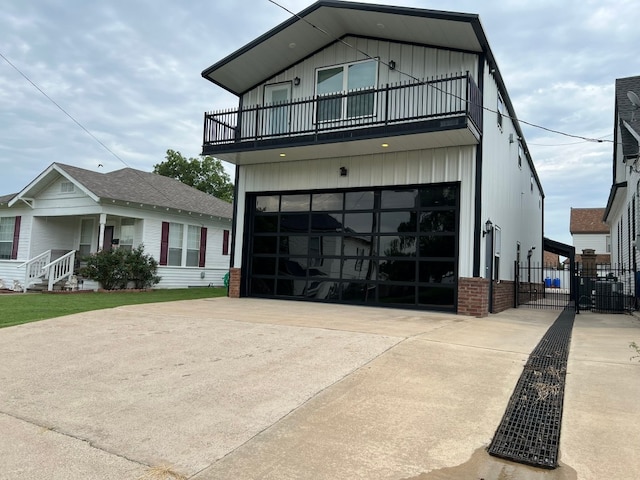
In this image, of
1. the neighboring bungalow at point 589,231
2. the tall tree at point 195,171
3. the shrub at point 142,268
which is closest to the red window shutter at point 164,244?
the shrub at point 142,268

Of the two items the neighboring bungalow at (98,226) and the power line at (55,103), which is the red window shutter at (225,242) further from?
the power line at (55,103)

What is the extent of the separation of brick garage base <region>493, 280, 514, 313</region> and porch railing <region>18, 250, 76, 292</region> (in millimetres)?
15681

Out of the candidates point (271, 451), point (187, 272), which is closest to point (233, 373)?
point (271, 451)

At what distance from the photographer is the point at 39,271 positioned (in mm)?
17984

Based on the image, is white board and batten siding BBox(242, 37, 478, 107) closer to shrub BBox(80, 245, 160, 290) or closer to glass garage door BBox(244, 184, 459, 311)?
glass garage door BBox(244, 184, 459, 311)

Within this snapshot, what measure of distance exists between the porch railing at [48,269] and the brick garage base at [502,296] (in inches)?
617

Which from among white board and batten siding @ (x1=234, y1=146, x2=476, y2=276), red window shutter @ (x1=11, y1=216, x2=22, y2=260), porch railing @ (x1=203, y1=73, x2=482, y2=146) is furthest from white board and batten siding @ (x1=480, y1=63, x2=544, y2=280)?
red window shutter @ (x1=11, y1=216, x2=22, y2=260)

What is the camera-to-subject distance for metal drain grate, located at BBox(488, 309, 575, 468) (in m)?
3.37

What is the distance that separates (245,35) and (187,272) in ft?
35.2

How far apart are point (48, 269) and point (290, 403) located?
16.9 m

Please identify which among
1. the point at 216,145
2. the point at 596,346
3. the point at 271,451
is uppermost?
the point at 216,145

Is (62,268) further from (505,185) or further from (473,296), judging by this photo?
(505,185)

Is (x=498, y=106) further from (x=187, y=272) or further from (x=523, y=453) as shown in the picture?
(x=187, y=272)

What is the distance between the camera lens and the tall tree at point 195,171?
142 ft
